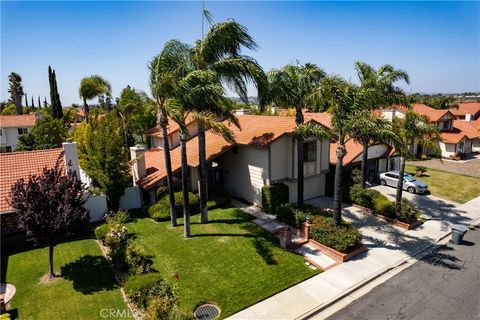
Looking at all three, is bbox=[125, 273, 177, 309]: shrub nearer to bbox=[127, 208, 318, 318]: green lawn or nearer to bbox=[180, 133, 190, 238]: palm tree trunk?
bbox=[127, 208, 318, 318]: green lawn

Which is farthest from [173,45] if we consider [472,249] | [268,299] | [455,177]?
[455,177]

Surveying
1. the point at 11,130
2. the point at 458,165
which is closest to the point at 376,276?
the point at 458,165

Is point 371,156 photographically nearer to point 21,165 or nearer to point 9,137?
point 21,165

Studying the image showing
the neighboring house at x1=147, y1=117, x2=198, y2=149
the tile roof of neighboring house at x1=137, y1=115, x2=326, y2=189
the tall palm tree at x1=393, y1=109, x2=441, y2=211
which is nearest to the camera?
the tall palm tree at x1=393, y1=109, x2=441, y2=211

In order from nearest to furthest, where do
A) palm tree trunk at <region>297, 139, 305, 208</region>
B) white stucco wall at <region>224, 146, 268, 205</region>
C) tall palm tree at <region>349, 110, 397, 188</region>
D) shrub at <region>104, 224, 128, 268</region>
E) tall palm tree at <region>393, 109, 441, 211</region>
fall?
1. shrub at <region>104, 224, 128, 268</region>
2. tall palm tree at <region>349, 110, 397, 188</region>
3. tall palm tree at <region>393, 109, 441, 211</region>
4. palm tree trunk at <region>297, 139, 305, 208</region>
5. white stucco wall at <region>224, 146, 268, 205</region>

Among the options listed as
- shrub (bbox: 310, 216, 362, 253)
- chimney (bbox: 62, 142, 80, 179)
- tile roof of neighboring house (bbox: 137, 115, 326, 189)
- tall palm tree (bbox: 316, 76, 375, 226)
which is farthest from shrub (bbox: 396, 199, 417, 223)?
chimney (bbox: 62, 142, 80, 179)

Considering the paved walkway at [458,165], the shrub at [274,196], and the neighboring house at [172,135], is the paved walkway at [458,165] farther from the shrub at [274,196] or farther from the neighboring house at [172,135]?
the neighboring house at [172,135]
